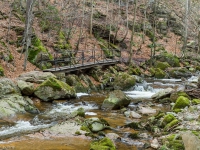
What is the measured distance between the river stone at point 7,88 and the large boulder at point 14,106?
28cm

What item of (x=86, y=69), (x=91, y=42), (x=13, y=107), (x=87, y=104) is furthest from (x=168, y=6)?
(x=13, y=107)

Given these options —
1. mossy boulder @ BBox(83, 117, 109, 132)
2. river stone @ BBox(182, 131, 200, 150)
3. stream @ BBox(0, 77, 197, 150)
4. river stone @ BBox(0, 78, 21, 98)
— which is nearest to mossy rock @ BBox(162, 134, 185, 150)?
river stone @ BBox(182, 131, 200, 150)

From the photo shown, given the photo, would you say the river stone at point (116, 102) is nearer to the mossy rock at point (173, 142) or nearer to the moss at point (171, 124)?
the moss at point (171, 124)

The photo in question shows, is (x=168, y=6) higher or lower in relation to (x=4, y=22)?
higher

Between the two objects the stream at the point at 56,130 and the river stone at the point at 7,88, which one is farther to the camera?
the river stone at the point at 7,88

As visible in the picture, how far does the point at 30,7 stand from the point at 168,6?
34063 mm

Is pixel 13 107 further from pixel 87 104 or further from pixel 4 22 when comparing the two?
pixel 4 22

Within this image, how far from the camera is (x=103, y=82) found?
65.6ft

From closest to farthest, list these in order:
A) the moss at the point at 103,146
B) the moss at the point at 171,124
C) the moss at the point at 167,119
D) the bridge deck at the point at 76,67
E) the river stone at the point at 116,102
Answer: the moss at the point at 103,146 < the moss at the point at 171,124 < the moss at the point at 167,119 < the river stone at the point at 116,102 < the bridge deck at the point at 76,67

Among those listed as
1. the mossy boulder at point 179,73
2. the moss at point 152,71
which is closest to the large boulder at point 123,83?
the moss at point 152,71

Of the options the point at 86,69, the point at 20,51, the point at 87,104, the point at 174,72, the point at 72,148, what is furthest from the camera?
the point at 174,72

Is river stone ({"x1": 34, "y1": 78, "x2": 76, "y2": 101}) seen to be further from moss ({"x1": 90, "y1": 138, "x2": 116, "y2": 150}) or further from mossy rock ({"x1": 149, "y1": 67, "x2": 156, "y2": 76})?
mossy rock ({"x1": 149, "y1": 67, "x2": 156, "y2": 76})

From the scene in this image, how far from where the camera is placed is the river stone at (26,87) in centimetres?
1323

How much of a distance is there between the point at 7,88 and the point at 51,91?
95.7 inches
